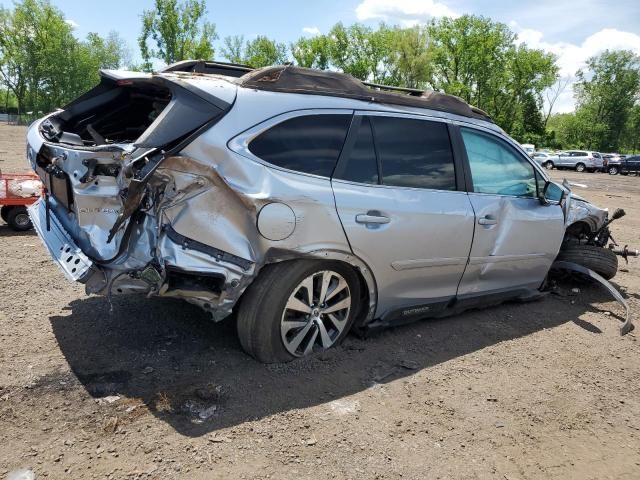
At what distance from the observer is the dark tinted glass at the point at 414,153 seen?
354 centimetres

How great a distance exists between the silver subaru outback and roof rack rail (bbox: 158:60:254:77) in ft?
0.05

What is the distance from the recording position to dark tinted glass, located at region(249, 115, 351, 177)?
3.07 meters

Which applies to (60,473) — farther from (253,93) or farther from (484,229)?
(484,229)

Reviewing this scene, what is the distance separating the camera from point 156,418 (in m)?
2.74

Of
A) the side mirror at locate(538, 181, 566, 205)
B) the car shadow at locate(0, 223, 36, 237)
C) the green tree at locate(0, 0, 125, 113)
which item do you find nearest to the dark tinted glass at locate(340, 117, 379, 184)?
the side mirror at locate(538, 181, 566, 205)

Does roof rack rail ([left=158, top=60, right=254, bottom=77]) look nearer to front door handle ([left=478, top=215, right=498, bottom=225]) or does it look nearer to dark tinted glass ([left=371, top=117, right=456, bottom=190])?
dark tinted glass ([left=371, top=117, right=456, bottom=190])

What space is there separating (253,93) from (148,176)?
0.85 metres

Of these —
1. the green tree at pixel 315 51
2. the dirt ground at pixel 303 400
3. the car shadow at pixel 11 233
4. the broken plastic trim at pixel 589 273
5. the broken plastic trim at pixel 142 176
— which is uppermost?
the green tree at pixel 315 51

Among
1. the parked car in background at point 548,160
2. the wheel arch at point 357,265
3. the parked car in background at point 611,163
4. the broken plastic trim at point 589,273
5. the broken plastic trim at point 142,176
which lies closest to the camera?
the broken plastic trim at point 142,176

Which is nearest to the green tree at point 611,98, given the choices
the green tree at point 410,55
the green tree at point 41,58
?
the green tree at point 410,55

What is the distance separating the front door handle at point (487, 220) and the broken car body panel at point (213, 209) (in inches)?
15.4

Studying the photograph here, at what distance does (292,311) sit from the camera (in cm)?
328

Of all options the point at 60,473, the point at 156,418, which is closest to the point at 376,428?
the point at 156,418

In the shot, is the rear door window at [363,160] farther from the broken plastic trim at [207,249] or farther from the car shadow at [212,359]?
the car shadow at [212,359]
